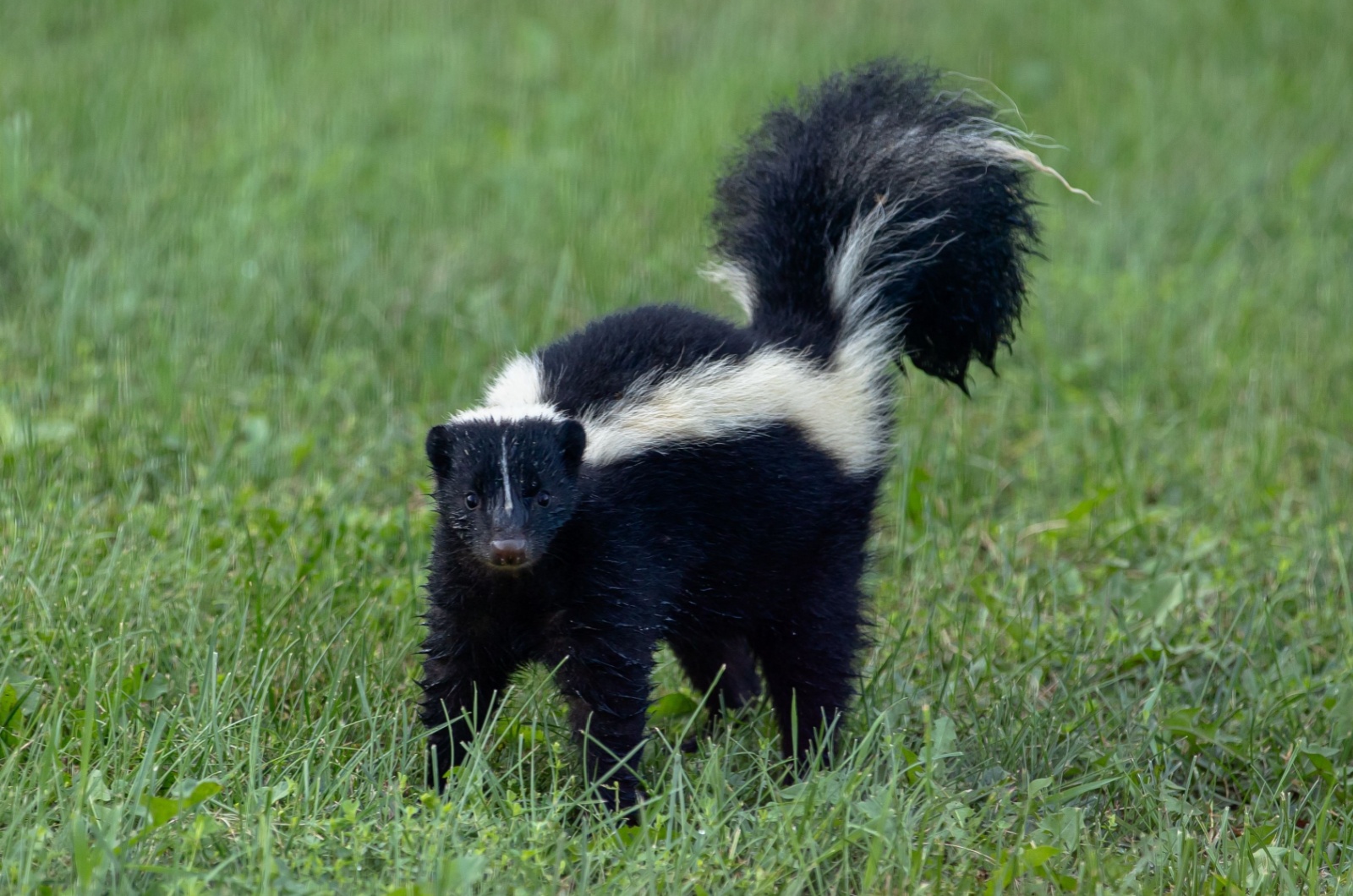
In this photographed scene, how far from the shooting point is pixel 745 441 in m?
4.23

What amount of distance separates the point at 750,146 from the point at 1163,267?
13.9ft

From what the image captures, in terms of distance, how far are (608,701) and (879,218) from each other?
1622mm

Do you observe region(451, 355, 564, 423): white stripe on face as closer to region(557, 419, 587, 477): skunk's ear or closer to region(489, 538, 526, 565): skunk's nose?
region(557, 419, 587, 477): skunk's ear

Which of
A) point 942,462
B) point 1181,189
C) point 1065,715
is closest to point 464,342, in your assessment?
point 942,462

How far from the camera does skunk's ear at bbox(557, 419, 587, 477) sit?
385 cm

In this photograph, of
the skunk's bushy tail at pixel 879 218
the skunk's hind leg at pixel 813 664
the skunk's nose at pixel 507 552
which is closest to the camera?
the skunk's nose at pixel 507 552

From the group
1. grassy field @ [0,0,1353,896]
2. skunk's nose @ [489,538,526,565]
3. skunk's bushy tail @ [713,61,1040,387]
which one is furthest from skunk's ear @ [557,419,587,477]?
skunk's bushy tail @ [713,61,1040,387]

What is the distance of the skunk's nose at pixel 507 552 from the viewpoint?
3.69 metres

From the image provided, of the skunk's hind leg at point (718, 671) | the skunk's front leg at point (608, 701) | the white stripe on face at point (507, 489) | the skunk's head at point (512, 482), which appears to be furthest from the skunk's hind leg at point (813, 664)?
the white stripe on face at point (507, 489)

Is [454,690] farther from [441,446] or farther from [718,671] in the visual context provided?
[718,671]

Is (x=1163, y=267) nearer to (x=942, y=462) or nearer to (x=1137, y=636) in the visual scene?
(x=942, y=462)

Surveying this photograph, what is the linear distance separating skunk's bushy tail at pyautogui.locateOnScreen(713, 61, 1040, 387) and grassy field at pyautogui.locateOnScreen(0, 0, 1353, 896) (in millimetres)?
978

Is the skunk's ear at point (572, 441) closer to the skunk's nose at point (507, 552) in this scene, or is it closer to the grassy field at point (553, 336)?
the skunk's nose at point (507, 552)

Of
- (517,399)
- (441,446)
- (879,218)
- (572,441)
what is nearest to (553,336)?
(879,218)
